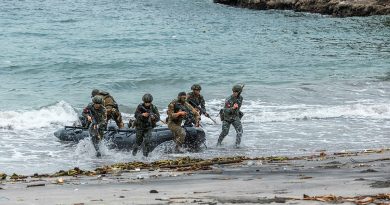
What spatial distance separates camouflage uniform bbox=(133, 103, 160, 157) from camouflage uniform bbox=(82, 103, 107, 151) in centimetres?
87

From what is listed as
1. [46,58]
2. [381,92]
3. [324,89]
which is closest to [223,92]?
[324,89]

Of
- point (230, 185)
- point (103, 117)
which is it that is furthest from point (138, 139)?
point (230, 185)

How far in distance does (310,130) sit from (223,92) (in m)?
8.49

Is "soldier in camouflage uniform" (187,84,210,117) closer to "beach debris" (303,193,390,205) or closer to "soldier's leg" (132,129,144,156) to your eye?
"soldier's leg" (132,129,144,156)

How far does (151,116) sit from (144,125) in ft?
1.16

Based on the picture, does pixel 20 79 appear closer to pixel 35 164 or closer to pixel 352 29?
pixel 35 164

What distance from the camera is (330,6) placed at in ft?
222

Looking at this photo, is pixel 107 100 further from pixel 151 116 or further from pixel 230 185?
pixel 230 185

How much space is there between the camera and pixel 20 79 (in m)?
33.1

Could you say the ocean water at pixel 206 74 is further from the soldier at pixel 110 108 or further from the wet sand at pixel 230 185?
the wet sand at pixel 230 185

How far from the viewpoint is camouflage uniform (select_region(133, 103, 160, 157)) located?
18031 mm

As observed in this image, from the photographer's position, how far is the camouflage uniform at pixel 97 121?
18297mm

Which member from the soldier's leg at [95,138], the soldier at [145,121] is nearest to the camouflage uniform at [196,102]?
the soldier at [145,121]

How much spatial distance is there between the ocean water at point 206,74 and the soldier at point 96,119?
517 mm
